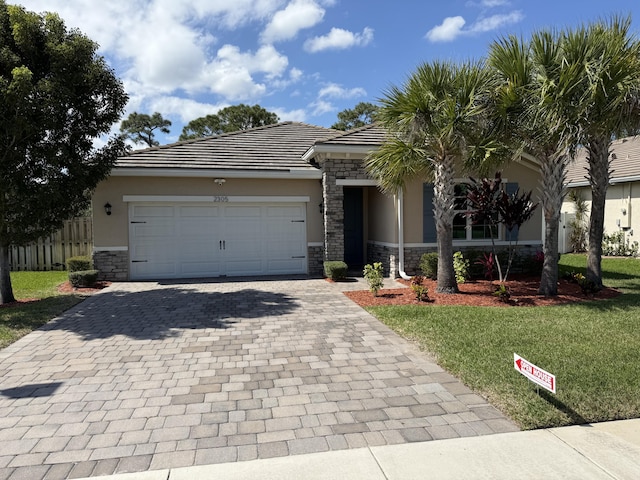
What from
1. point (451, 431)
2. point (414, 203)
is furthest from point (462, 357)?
point (414, 203)

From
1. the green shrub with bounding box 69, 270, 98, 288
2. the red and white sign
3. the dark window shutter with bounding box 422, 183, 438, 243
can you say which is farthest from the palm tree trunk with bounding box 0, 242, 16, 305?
the dark window shutter with bounding box 422, 183, 438, 243

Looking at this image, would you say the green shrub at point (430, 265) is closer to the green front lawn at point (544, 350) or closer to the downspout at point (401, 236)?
the downspout at point (401, 236)

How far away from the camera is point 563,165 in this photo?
28.8 feet

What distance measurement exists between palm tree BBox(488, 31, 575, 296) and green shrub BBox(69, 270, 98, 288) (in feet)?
34.6

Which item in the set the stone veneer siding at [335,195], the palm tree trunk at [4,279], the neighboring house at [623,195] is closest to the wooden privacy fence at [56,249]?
the palm tree trunk at [4,279]

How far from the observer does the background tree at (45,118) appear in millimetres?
7596

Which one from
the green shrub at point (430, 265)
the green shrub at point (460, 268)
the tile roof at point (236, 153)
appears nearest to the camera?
the green shrub at point (460, 268)

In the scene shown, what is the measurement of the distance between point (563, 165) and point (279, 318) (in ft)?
22.5

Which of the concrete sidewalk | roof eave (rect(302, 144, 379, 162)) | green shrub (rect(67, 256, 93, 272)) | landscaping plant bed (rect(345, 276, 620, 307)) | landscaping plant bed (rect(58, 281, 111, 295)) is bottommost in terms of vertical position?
the concrete sidewalk

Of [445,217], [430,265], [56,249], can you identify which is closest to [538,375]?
[445,217]

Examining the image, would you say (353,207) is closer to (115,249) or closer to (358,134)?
(358,134)

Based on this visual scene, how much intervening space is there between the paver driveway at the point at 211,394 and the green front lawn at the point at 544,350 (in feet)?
1.09

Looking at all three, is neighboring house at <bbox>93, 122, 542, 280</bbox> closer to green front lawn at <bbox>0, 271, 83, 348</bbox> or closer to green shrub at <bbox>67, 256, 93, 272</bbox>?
green shrub at <bbox>67, 256, 93, 272</bbox>

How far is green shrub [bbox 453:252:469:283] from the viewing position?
415 inches
